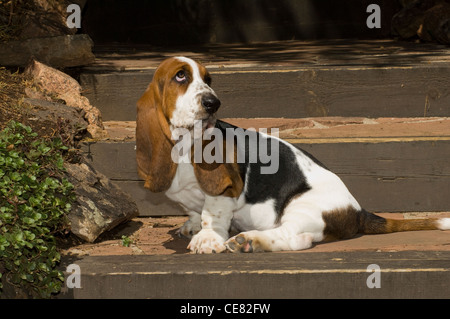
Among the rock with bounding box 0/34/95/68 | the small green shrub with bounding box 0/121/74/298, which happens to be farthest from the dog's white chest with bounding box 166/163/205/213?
the rock with bounding box 0/34/95/68

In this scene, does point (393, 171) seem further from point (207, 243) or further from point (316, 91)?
point (207, 243)

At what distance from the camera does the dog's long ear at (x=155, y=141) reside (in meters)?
4.54

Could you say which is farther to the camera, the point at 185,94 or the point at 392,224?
the point at 392,224

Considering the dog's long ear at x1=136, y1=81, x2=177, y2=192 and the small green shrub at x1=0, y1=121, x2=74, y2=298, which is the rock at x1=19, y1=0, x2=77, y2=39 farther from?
the dog's long ear at x1=136, y1=81, x2=177, y2=192

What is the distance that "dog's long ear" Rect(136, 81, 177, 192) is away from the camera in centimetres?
454

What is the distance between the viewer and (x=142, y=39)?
10.8 m

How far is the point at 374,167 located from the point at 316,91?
3.98 feet

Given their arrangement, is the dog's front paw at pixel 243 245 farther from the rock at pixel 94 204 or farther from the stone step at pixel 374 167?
the stone step at pixel 374 167

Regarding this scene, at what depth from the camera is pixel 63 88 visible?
636 cm

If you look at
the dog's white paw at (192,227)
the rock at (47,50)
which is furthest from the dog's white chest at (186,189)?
the rock at (47,50)

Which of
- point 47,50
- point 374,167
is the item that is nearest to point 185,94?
point 374,167

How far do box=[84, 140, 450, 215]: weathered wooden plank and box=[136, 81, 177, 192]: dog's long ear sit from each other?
1505 millimetres

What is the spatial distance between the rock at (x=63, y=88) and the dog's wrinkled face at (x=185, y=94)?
1.90m
